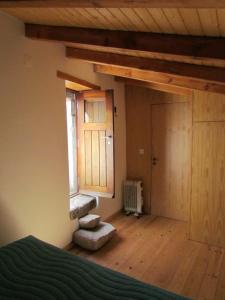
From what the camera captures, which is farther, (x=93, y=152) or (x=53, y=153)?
(x=93, y=152)

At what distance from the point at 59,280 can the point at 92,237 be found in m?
1.62

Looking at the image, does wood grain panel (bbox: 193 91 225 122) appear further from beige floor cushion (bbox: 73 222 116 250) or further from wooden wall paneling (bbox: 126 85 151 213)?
beige floor cushion (bbox: 73 222 116 250)

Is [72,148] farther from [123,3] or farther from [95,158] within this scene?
[123,3]

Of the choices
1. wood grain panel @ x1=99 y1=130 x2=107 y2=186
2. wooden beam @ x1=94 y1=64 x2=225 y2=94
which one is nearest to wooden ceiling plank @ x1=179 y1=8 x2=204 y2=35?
wooden beam @ x1=94 y1=64 x2=225 y2=94

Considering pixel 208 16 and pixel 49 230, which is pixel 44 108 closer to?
pixel 49 230

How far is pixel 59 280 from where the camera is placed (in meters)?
1.55

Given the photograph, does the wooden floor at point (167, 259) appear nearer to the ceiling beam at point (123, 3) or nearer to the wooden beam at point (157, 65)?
the wooden beam at point (157, 65)

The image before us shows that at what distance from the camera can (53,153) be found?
282 centimetres

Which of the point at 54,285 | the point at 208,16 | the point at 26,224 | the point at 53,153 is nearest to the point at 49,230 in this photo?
the point at 26,224

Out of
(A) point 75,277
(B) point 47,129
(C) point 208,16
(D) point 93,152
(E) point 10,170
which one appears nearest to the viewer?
(C) point 208,16

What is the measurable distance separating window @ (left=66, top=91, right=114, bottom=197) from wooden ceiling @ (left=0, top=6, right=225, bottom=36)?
1.51 metres

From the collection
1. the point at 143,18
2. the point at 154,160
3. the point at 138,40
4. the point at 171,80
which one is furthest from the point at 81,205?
the point at 143,18

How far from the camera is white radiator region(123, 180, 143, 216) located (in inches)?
175

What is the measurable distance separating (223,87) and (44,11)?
83.7 inches
